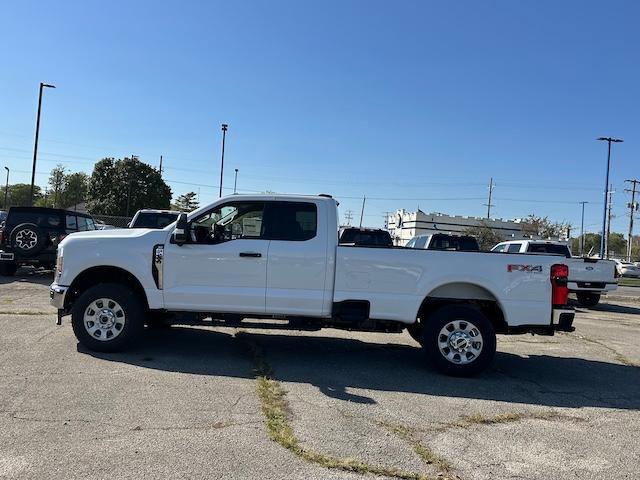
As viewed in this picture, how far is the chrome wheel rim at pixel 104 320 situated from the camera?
23.3ft

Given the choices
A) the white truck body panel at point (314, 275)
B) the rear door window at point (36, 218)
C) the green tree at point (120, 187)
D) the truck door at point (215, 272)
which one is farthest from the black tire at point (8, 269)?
the green tree at point (120, 187)

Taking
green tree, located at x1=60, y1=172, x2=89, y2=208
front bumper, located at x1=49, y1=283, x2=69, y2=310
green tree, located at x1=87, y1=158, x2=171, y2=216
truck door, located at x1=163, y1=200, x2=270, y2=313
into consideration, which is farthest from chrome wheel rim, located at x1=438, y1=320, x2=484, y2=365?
green tree, located at x1=60, y1=172, x2=89, y2=208

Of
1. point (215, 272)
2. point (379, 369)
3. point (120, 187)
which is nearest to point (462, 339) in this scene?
point (379, 369)

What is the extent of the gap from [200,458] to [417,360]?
4.28m

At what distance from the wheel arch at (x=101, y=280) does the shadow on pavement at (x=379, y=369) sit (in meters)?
0.82

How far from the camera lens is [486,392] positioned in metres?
A: 6.29

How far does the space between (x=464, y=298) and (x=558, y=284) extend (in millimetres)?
1136

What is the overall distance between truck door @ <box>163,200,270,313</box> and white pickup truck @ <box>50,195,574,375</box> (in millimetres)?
13

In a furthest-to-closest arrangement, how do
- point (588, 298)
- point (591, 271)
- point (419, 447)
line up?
point (588, 298)
point (591, 271)
point (419, 447)

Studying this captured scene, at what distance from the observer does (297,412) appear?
5.21 m

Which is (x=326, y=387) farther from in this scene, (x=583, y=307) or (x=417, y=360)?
(x=583, y=307)

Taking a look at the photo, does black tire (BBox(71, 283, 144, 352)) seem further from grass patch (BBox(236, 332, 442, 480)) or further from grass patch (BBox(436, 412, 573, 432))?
grass patch (BBox(436, 412, 573, 432))

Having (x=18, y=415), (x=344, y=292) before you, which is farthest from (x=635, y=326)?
(x=18, y=415)

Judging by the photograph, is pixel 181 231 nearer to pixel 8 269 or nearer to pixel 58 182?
pixel 8 269
